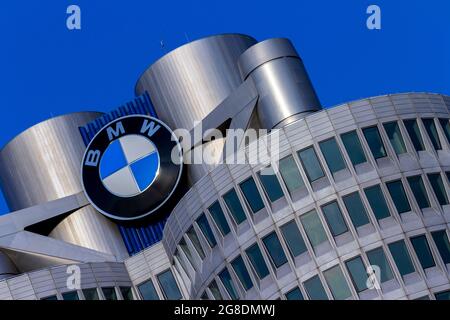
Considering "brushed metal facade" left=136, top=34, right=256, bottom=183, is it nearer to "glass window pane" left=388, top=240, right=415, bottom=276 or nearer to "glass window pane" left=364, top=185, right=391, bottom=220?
"glass window pane" left=364, top=185, right=391, bottom=220

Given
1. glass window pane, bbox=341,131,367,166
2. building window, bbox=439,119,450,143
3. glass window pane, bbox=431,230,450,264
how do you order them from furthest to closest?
building window, bbox=439,119,450,143 < glass window pane, bbox=341,131,367,166 < glass window pane, bbox=431,230,450,264

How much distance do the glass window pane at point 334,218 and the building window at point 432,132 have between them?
8431mm

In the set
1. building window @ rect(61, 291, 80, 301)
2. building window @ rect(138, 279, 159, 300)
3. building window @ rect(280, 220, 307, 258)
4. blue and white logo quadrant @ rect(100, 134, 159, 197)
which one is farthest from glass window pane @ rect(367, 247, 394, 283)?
blue and white logo quadrant @ rect(100, 134, 159, 197)

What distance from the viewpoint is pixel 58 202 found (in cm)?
9850

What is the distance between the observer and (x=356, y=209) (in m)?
79.9

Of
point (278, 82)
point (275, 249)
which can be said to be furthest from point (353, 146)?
point (278, 82)

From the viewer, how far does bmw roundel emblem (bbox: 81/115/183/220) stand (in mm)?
94812

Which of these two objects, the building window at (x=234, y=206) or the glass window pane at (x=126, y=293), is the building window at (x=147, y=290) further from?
the building window at (x=234, y=206)

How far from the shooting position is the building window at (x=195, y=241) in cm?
8475

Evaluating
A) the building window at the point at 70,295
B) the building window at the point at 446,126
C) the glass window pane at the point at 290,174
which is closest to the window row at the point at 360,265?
the glass window pane at the point at 290,174

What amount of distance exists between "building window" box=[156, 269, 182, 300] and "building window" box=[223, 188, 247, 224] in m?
9.80

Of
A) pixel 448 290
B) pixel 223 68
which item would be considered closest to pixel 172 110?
pixel 223 68
